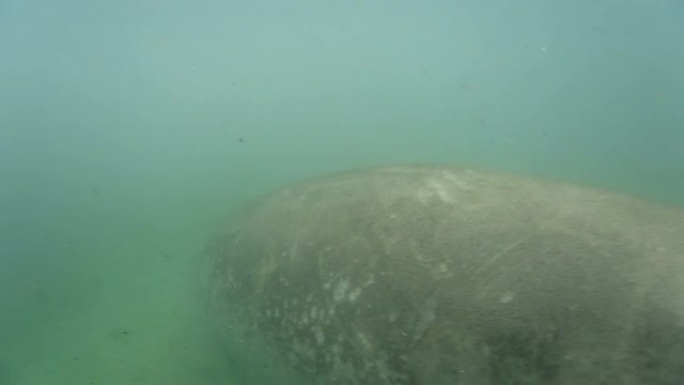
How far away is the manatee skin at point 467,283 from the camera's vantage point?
2.57 meters

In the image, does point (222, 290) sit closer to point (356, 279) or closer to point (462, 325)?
point (356, 279)

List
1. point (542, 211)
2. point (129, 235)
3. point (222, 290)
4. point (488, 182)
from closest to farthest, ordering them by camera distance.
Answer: point (542, 211) → point (488, 182) → point (222, 290) → point (129, 235)

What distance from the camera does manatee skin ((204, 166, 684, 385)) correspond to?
8.44 feet

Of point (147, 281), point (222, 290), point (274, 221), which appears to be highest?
point (274, 221)

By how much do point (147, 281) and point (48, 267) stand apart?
1.29 meters

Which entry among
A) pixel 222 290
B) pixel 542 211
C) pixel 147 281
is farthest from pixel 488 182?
pixel 147 281

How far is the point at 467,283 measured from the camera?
2.92 m

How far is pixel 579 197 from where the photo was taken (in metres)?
3.29

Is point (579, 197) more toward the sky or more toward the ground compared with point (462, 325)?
more toward the sky

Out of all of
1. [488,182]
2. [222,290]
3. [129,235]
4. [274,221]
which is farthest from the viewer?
[129,235]

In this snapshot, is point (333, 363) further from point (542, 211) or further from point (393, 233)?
point (542, 211)

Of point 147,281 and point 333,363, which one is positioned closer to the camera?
point 333,363

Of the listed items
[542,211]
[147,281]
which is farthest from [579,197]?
[147,281]

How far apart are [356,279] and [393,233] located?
0.36 meters
